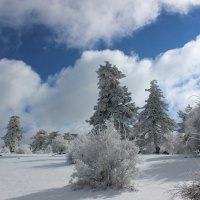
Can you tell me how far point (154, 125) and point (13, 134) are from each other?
1259 inches

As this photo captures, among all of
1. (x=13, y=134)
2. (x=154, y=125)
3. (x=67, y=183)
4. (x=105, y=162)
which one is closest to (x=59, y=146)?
(x=13, y=134)

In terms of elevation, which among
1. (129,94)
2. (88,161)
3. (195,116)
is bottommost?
(88,161)

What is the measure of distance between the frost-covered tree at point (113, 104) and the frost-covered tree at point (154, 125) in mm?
3037

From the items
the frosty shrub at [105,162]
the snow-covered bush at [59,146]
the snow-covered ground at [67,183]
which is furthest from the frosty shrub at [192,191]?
the snow-covered bush at [59,146]

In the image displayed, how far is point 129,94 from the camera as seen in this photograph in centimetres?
4066

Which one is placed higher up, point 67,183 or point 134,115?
point 134,115

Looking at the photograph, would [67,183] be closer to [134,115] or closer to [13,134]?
[134,115]

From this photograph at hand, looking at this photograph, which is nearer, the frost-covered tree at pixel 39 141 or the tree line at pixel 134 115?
the tree line at pixel 134 115

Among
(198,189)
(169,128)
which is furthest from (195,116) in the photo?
(198,189)

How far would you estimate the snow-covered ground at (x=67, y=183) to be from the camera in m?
15.3

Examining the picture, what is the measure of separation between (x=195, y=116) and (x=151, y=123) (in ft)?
41.1

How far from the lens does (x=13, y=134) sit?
6694 centimetres

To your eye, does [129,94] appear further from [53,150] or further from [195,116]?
[53,150]

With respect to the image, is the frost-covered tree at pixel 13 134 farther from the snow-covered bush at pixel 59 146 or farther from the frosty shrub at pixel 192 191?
the frosty shrub at pixel 192 191
